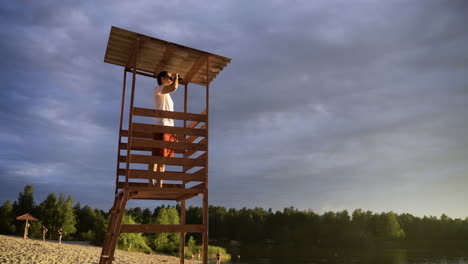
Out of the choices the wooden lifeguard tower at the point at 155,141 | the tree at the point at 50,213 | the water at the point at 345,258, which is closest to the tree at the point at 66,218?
the tree at the point at 50,213

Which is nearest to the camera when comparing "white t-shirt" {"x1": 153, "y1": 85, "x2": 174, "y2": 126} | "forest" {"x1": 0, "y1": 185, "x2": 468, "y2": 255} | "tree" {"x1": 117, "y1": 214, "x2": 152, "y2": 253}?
"white t-shirt" {"x1": 153, "y1": 85, "x2": 174, "y2": 126}

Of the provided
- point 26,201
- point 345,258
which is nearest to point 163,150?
point 345,258

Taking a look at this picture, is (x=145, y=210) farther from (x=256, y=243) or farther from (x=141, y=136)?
(x=141, y=136)

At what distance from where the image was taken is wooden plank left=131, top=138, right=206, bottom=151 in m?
7.28

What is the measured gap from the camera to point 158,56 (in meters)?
8.44

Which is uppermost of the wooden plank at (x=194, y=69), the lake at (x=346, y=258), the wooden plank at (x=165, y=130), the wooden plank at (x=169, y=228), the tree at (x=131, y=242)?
the wooden plank at (x=194, y=69)

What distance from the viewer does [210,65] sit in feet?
28.5

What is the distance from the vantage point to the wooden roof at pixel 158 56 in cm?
780

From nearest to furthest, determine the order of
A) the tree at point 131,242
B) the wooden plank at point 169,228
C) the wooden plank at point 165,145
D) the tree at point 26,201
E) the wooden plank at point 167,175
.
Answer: the wooden plank at point 167,175
the wooden plank at point 165,145
the wooden plank at point 169,228
the tree at point 131,242
the tree at point 26,201

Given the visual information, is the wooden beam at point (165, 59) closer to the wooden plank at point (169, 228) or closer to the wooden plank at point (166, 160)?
the wooden plank at point (166, 160)

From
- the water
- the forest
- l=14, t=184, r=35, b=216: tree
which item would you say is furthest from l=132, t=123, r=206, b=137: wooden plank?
the forest

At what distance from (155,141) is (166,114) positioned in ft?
2.22

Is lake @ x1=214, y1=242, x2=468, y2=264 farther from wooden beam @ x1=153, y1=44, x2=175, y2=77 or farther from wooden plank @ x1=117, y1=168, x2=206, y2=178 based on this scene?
wooden plank @ x1=117, y1=168, x2=206, y2=178

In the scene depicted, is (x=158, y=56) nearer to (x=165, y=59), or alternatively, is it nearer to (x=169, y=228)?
(x=165, y=59)
